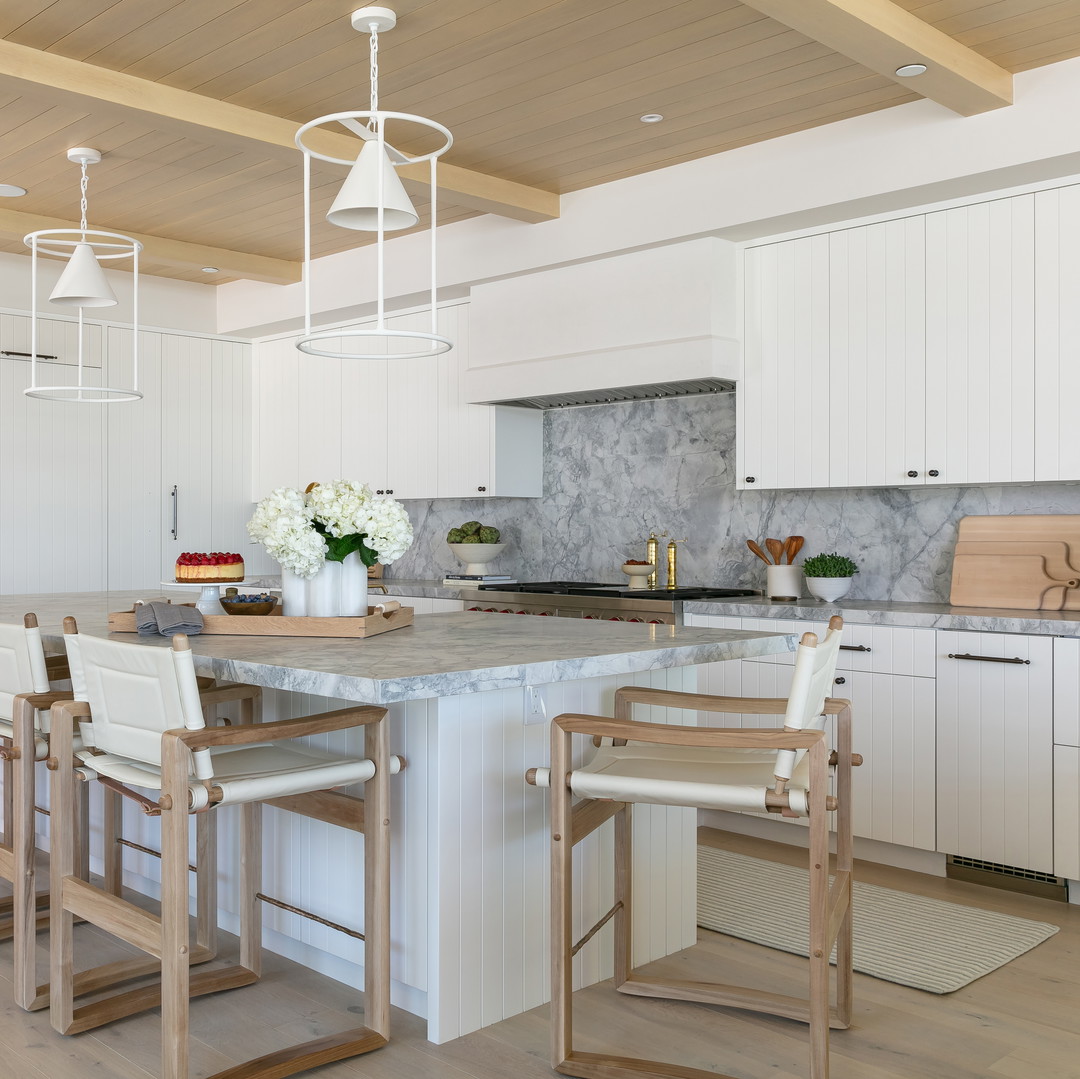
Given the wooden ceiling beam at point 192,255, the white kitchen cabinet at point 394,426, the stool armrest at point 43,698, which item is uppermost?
the wooden ceiling beam at point 192,255

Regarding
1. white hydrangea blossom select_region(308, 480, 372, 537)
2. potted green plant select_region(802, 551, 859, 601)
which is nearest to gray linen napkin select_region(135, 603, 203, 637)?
white hydrangea blossom select_region(308, 480, 372, 537)

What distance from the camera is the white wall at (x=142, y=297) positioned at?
5988 mm

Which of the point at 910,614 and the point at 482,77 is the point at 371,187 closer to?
the point at 482,77

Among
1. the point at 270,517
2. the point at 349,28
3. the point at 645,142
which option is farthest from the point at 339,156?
the point at 270,517

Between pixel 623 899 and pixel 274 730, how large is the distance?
99 centimetres

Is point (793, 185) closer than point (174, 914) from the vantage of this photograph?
No

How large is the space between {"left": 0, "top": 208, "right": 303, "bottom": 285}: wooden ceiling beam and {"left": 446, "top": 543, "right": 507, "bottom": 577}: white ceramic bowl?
1817mm

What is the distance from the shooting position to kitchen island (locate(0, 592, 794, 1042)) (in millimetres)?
2311

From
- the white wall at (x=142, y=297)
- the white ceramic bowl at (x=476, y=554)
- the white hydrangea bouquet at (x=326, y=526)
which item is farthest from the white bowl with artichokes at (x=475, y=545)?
the white hydrangea bouquet at (x=326, y=526)

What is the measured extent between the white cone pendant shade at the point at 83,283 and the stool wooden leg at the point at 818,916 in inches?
117

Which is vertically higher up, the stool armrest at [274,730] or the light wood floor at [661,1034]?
the stool armrest at [274,730]

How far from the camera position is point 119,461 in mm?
6383

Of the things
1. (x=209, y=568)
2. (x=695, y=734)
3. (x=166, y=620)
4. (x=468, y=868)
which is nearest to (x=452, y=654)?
(x=468, y=868)

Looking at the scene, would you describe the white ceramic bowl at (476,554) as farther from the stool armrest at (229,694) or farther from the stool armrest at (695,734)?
the stool armrest at (695,734)
